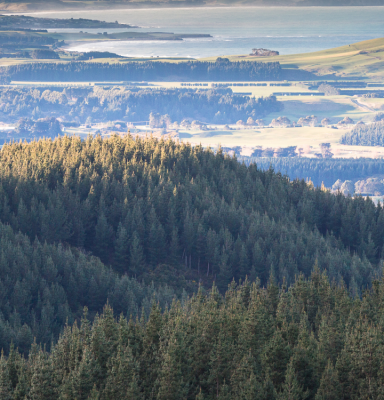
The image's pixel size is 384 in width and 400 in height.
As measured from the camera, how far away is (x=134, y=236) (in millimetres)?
151375

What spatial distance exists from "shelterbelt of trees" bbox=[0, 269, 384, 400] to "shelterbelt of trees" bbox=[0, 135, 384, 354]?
39.9 meters

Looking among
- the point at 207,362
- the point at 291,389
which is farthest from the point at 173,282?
the point at 291,389

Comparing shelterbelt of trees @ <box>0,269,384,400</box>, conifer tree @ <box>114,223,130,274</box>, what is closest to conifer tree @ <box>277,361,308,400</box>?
shelterbelt of trees @ <box>0,269,384,400</box>

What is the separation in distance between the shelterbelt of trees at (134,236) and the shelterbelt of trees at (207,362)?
3993 cm

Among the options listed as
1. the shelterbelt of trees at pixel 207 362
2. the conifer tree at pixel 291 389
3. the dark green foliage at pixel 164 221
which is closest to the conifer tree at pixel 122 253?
the dark green foliage at pixel 164 221

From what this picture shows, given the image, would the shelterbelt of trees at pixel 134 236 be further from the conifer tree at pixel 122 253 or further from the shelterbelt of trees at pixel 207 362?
the shelterbelt of trees at pixel 207 362

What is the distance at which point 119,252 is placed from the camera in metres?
151

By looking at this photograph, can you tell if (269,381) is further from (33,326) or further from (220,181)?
(220,181)

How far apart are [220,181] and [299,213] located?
24.0m

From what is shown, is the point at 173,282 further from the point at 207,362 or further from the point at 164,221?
the point at 207,362

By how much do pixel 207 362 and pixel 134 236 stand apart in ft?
255

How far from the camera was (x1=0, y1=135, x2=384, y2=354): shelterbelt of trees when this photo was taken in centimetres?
12825

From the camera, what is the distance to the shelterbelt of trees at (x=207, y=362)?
67.8 meters

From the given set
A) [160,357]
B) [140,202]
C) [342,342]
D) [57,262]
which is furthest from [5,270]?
[342,342]
